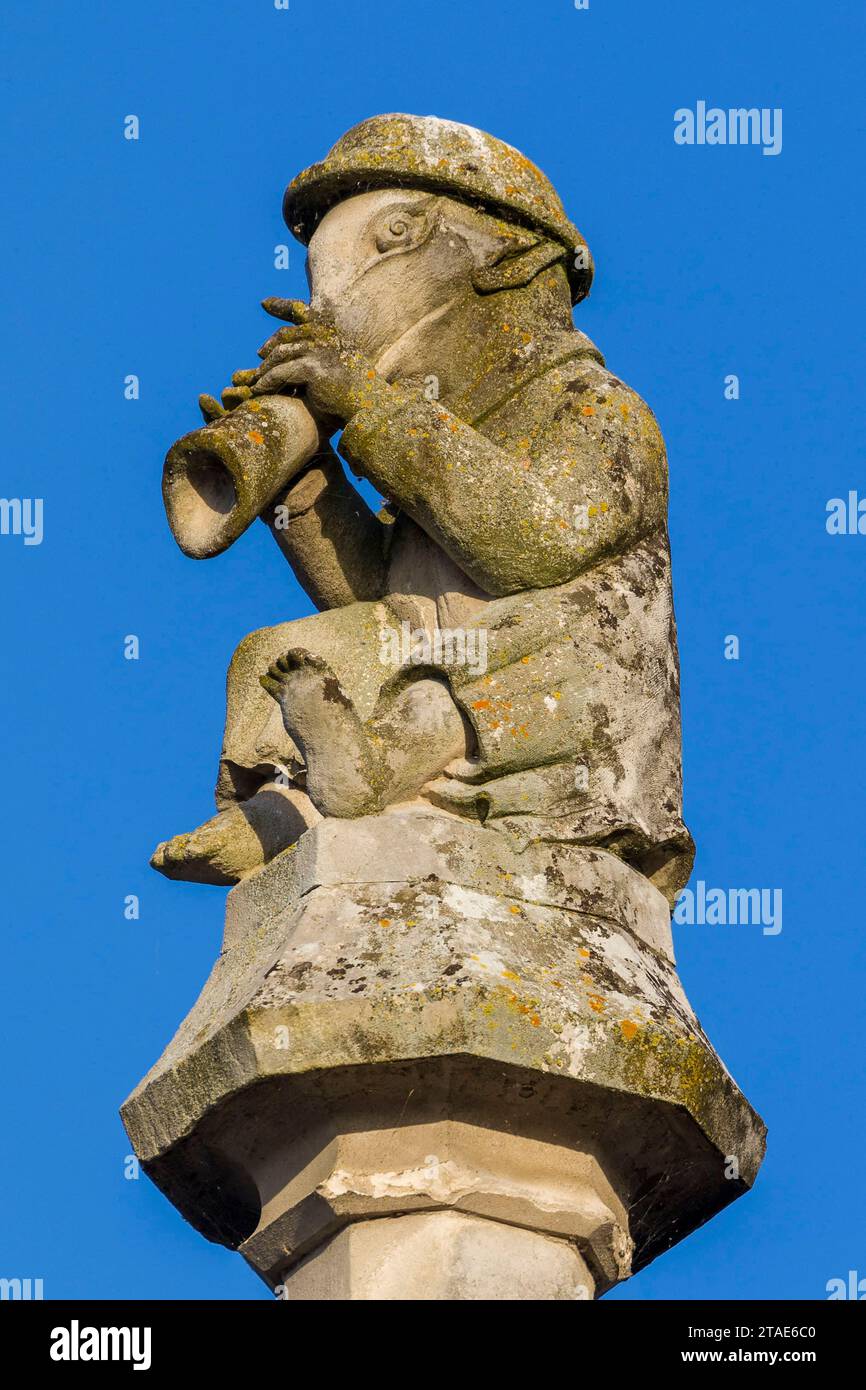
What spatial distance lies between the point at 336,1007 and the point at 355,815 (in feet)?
2.64

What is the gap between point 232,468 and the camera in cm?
971

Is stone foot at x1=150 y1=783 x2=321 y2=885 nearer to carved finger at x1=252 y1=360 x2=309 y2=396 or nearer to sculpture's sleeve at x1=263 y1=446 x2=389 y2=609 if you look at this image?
sculpture's sleeve at x1=263 y1=446 x2=389 y2=609

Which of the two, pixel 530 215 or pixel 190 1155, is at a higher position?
pixel 530 215

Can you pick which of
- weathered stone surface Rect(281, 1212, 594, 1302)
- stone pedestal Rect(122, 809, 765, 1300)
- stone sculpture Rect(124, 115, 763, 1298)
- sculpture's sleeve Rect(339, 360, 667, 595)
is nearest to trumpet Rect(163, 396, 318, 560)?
stone sculpture Rect(124, 115, 763, 1298)

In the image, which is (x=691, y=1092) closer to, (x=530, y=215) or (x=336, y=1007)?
(x=336, y=1007)

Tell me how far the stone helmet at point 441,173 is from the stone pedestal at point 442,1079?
Answer: 2225mm

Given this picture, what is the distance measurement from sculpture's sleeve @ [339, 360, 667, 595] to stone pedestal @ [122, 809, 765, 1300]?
2.99 ft

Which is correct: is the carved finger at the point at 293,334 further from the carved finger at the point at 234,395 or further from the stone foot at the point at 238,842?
the stone foot at the point at 238,842

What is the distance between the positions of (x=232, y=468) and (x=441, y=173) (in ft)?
4.15

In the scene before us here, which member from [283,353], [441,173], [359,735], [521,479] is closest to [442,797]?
[359,735]

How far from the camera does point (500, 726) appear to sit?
9.20 meters

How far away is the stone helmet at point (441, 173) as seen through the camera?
1005cm

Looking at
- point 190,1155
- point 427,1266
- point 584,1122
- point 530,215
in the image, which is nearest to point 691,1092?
point 584,1122
